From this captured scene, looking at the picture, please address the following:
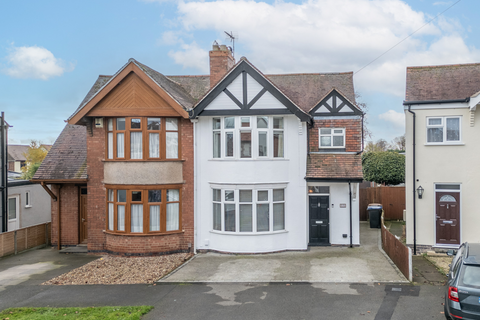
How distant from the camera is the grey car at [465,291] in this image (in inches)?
273

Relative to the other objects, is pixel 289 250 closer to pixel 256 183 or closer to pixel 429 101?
pixel 256 183

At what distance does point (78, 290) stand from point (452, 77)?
14916 mm

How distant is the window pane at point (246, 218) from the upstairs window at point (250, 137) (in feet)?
6.03

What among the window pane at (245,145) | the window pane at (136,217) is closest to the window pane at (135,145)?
the window pane at (136,217)

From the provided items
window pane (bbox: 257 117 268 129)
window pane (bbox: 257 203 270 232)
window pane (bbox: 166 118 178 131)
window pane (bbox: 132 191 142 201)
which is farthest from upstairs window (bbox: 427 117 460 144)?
window pane (bbox: 132 191 142 201)

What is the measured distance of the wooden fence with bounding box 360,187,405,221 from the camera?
21.8 meters

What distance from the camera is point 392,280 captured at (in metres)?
10.7

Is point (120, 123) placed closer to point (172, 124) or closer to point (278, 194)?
point (172, 124)

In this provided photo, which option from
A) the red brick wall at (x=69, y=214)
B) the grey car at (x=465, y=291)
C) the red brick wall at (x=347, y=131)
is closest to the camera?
the grey car at (x=465, y=291)

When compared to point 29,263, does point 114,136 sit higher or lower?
higher

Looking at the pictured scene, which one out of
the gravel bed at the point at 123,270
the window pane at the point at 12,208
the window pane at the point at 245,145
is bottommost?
the gravel bed at the point at 123,270

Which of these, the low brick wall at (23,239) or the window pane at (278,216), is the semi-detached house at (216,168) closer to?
the window pane at (278,216)

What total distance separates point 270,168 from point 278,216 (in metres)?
1.84

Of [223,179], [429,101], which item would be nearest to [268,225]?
[223,179]
